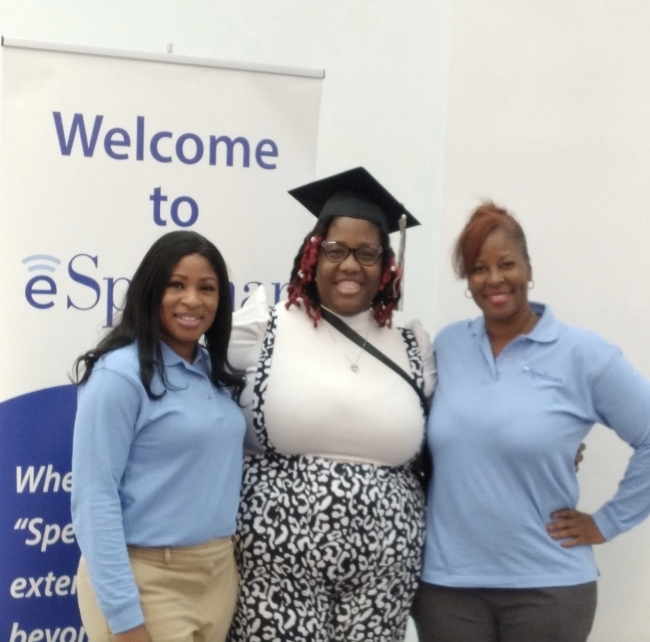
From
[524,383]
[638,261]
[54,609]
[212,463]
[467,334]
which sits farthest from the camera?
[638,261]

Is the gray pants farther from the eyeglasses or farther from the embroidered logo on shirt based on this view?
the eyeglasses

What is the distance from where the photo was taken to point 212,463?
1.62m

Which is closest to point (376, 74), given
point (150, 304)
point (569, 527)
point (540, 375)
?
point (540, 375)

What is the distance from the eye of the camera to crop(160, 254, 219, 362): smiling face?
163cm

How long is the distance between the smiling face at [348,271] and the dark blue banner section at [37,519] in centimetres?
87

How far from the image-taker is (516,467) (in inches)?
69.6

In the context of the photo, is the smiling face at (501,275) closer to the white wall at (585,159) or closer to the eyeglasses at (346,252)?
the eyeglasses at (346,252)

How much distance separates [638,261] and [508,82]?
0.78 m

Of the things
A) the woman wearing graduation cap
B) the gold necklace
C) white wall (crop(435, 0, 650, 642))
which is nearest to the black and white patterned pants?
the woman wearing graduation cap

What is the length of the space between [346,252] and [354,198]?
6.2 inches

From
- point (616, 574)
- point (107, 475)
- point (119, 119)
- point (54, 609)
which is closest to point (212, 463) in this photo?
point (107, 475)

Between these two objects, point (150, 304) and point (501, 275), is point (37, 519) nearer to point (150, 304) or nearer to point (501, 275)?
point (150, 304)

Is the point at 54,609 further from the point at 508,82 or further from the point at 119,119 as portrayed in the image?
the point at 508,82

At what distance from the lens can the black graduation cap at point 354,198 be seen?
6.24ft
